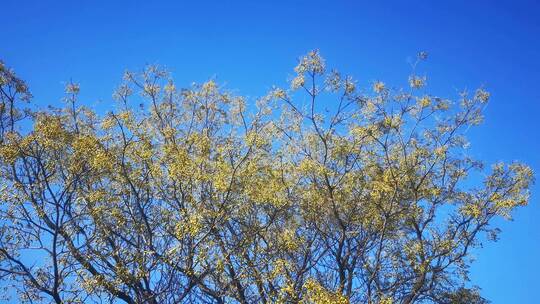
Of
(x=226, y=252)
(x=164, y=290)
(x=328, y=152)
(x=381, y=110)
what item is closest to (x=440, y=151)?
(x=381, y=110)

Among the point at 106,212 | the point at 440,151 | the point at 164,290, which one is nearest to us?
the point at 164,290

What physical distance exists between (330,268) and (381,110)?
5.30m

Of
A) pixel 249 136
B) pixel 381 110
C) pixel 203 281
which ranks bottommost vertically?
pixel 203 281

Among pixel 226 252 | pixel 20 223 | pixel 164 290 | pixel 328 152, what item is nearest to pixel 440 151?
pixel 328 152

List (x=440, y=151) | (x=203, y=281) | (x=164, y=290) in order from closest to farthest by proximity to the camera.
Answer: (x=164, y=290), (x=203, y=281), (x=440, y=151)

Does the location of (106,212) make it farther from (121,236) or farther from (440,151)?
(440,151)

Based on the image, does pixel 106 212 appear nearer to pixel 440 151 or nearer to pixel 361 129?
pixel 361 129

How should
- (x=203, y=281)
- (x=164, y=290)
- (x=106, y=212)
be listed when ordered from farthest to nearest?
(x=203, y=281) < (x=106, y=212) < (x=164, y=290)

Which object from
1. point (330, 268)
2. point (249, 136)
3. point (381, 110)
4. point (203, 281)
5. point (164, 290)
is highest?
point (381, 110)

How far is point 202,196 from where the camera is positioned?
15508 millimetres

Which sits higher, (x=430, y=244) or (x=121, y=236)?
(x=430, y=244)

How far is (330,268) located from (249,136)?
17.1 ft

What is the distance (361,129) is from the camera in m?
16.5

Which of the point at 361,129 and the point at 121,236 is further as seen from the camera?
the point at 361,129
